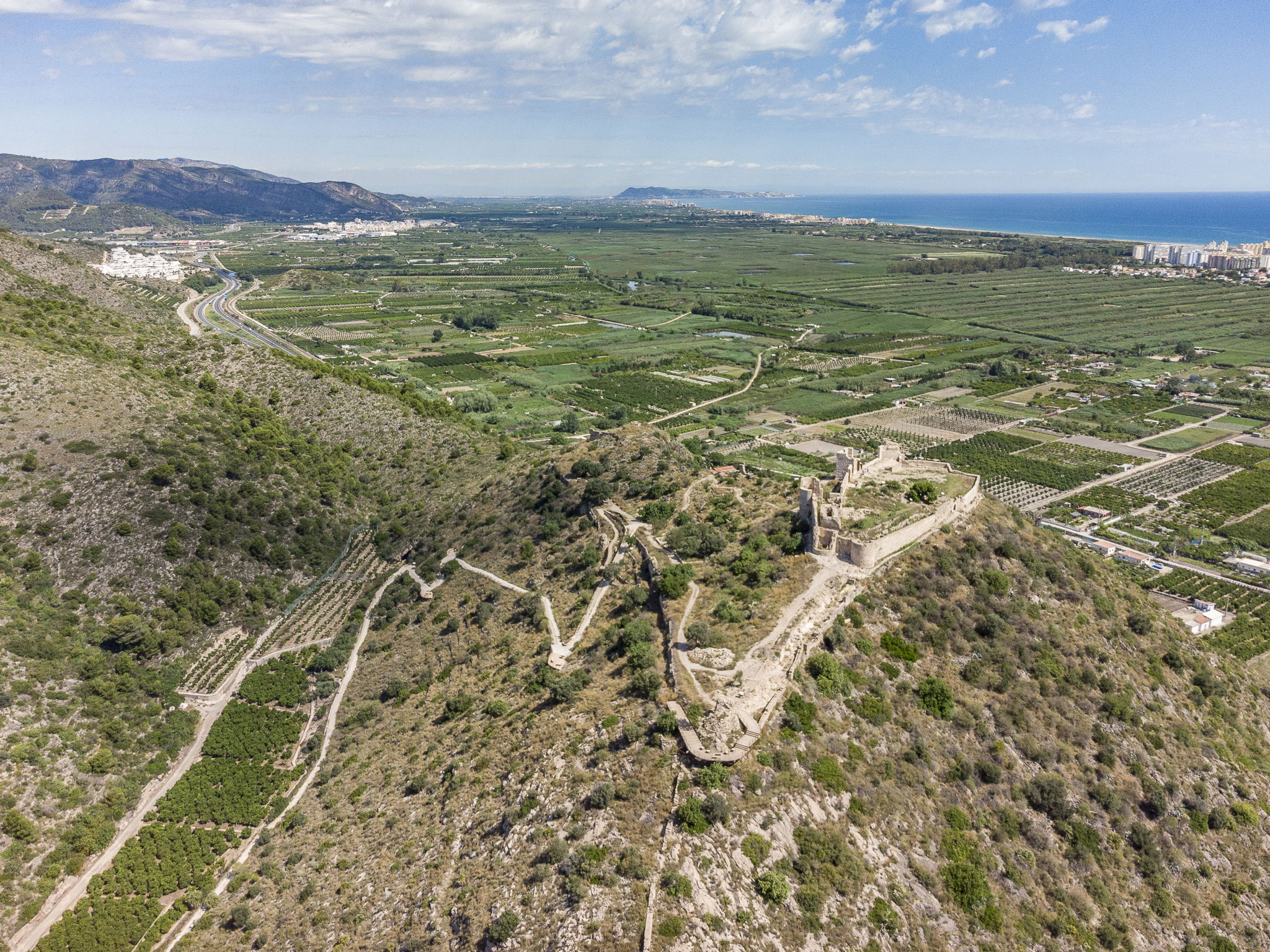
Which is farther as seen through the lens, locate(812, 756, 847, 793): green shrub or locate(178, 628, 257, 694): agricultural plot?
locate(178, 628, 257, 694): agricultural plot

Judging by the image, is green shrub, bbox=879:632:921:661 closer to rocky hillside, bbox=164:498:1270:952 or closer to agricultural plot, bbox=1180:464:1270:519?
rocky hillside, bbox=164:498:1270:952

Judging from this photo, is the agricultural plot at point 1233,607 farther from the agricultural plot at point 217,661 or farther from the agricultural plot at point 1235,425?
the agricultural plot at point 217,661

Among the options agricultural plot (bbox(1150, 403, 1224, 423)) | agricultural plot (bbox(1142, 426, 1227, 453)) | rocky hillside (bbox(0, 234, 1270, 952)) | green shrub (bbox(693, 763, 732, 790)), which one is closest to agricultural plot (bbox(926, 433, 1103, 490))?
agricultural plot (bbox(1142, 426, 1227, 453))

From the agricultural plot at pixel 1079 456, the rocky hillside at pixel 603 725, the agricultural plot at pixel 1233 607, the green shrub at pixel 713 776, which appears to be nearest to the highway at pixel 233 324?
the rocky hillside at pixel 603 725

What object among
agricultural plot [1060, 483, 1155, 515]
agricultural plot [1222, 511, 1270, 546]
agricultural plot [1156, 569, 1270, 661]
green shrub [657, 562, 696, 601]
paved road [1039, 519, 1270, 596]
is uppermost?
green shrub [657, 562, 696, 601]

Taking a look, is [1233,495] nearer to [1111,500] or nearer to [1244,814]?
[1111,500]

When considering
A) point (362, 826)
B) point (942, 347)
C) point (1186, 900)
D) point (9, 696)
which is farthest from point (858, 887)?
point (942, 347)

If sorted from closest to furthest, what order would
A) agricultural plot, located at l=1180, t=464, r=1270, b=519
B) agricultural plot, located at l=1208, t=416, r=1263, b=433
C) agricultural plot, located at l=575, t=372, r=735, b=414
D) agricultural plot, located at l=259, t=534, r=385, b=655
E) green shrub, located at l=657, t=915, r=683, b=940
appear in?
green shrub, located at l=657, t=915, r=683, b=940 → agricultural plot, located at l=259, t=534, r=385, b=655 → agricultural plot, located at l=1180, t=464, r=1270, b=519 → agricultural plot, located at l=1208, t=416, r=1263, b=433 → agricultural plot, located at l=575, t=372, r=735, b=414

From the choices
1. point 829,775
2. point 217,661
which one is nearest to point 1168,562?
point 829,775

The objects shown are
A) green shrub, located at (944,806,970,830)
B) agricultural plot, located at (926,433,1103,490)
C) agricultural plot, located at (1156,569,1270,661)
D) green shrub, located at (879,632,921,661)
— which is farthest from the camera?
agricultural plot, located at (926,433,1103,490)
